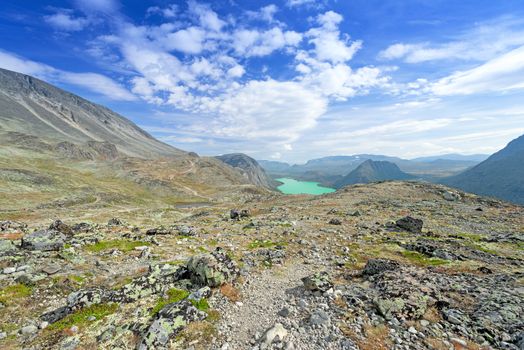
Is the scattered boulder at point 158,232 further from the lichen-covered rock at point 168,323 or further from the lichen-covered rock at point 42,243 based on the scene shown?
the lichen-covered rock at point 168,323

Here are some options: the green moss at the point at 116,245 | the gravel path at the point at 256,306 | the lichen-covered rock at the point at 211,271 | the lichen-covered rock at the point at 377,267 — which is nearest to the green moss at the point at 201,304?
the gravel path at the point at 256,306

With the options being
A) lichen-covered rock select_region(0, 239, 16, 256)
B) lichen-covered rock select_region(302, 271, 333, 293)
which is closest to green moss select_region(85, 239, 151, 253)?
lichen-covered rock select_region(0, 239, 16, 256)

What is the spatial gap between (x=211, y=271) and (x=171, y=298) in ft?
8.38

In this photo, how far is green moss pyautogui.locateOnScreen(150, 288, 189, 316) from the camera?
40.9 feet

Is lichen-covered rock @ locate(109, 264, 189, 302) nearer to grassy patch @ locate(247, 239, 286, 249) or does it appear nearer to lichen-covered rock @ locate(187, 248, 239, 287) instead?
lichen-covered rock @ locate(187, 248, 239, 287)

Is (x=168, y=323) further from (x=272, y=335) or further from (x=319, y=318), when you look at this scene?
(x=319, y=318)

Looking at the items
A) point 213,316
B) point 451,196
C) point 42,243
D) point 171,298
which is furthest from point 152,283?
point 451,196

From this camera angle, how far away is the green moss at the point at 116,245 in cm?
2164

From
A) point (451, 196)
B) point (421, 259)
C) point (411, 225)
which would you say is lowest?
point (451, 196)

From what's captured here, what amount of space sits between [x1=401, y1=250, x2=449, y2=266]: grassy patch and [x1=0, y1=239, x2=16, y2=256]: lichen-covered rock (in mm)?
31081

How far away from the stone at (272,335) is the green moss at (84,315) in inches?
301

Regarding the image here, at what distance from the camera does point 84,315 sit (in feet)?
38.9

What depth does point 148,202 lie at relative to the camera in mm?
106312

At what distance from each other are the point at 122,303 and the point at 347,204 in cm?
4882
